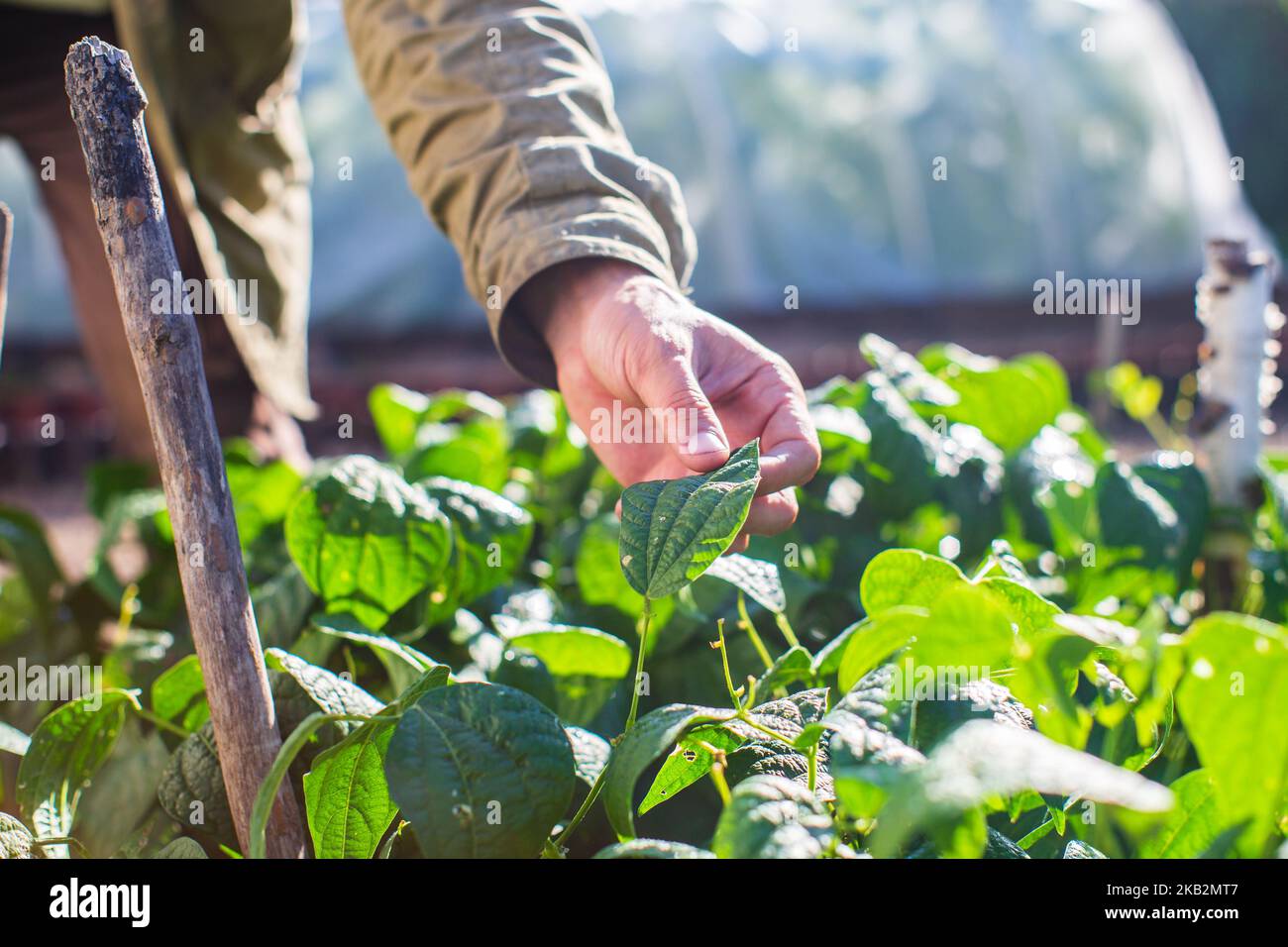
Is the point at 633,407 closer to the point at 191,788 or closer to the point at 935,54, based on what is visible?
the point at 191,788

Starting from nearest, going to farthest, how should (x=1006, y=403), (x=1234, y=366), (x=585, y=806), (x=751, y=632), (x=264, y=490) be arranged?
(x=585, y=806), (x=751, y=632), (x=1234, y=366), (x=1006, y=403), (x=264, y=490)

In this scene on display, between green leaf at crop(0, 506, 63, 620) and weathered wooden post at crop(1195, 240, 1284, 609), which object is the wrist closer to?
weathered wooden post at crop(1195, 240, 1284, 609)

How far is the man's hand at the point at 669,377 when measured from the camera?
2.57 feet

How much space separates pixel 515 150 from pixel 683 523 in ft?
1.65

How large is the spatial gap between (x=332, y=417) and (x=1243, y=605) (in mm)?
3908

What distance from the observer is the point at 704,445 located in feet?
2.44

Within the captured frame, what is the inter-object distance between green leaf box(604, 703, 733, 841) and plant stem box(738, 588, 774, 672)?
223 millimetres

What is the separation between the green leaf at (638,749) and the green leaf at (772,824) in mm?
52

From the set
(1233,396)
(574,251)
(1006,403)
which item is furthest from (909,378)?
(574,251)

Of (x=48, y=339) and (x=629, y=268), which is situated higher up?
(x=48, y=339)

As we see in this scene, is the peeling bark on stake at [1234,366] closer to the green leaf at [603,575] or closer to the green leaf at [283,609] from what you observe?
the green leaf at [603,575]

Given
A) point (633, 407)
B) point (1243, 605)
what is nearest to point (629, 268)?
point (633, 407)

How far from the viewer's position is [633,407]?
0.94 metres

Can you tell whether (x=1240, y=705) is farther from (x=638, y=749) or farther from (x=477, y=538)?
(x=477, y=538)
